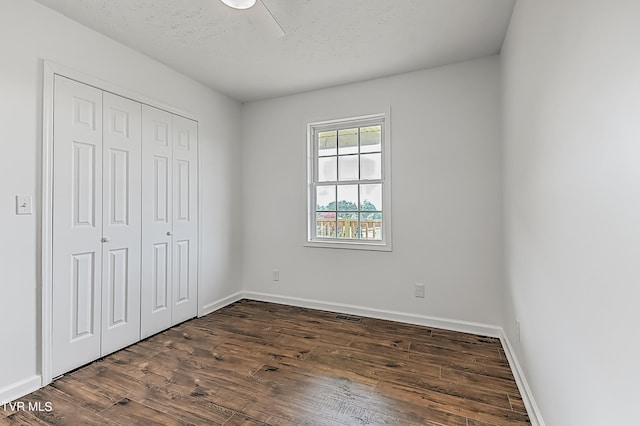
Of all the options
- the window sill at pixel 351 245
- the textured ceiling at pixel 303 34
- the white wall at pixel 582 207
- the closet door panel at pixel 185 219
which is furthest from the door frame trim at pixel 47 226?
the white wall at pixel 582 207

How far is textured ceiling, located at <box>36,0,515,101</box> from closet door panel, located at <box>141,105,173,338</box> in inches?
25.3

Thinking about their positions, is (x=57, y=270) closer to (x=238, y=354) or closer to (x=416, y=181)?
(x=238, y=354)

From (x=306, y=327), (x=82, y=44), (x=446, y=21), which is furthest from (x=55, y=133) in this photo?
(x=446, y=21)

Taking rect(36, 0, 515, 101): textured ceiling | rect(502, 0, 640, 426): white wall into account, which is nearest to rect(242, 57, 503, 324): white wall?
rect(36, 0, 515, 101): textured ceiling

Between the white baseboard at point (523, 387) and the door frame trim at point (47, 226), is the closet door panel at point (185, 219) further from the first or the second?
the white baseboard at point (523, 387)

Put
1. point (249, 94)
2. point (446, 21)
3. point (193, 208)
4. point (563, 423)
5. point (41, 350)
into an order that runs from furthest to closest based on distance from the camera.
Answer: point (249, 94), point (193, 208), point (446, 21), point (41, 350), point (563, 423)

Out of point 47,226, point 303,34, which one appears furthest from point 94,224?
point 303,34

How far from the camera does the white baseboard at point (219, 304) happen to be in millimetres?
3421

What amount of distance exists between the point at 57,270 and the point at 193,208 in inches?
51.8

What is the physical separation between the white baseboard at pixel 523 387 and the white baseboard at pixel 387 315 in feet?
0.98

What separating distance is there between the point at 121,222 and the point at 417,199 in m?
2.71

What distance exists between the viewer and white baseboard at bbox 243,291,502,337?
285cm

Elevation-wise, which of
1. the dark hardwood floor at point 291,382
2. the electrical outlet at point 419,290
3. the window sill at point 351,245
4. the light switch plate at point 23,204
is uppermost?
the light switch plate at point 23,204

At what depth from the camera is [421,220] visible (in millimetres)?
3084
